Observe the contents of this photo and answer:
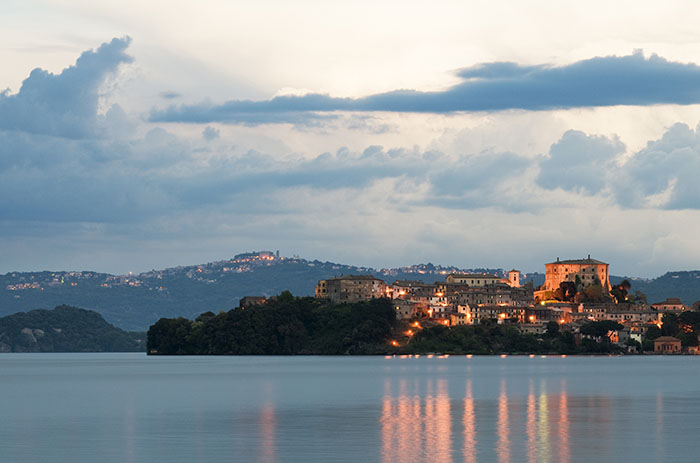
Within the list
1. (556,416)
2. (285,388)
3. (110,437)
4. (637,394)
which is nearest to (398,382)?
(285,388)

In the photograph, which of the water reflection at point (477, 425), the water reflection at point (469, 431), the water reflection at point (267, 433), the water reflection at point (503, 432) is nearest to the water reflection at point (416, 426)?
the water reflection at point (477, 425)

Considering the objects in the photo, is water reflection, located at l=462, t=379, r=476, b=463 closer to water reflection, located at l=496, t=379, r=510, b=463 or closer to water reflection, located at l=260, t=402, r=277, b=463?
water reflection, located at l=496, t=379, r=510, b=463

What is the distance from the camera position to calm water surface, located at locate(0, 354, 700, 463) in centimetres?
4800

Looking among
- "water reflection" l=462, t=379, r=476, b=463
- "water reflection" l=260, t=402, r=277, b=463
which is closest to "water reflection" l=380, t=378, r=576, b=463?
"water reflection" l=462, t=379, r=476, b=463

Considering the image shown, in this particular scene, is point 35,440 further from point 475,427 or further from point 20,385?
point 20,385

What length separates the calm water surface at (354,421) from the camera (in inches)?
1890

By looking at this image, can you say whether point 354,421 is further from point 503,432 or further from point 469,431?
point 503,432

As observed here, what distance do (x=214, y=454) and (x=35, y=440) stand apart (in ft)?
39.6

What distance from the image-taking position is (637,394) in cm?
9262

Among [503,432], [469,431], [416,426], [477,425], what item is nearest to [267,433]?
[416,426]

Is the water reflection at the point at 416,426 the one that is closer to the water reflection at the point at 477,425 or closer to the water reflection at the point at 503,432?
the water reflection at the point at 477,425

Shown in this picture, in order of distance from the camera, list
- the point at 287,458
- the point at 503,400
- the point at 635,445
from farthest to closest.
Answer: the point at 503,400 < the point at 635,445 < the point at 287,458

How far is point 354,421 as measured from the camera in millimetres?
64688

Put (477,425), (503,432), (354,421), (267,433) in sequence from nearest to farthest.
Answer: (267,433), (503,432), (477,425), (354,421)
